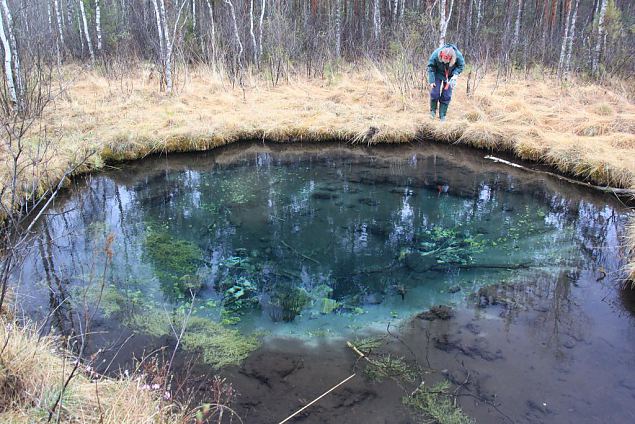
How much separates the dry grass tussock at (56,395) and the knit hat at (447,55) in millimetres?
7148

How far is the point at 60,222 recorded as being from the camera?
5.84 metres

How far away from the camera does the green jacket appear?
26.3 feet

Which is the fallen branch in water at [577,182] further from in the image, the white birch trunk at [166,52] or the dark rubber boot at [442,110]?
the white birch trunk at [166,52]

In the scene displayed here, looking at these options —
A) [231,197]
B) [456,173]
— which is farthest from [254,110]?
[456,173]

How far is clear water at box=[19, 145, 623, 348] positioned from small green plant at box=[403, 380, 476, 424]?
840mm

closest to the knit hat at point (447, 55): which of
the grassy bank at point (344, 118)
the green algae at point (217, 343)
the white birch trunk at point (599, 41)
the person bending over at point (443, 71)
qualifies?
the person bending over at point (443, 71)

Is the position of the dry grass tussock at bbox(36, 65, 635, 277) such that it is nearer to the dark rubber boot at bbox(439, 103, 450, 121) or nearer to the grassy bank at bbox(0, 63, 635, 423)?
the grassy bank at bbox(0, 63, 635, 423)

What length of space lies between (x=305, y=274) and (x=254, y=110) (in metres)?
5.84

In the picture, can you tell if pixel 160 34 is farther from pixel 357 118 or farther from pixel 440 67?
pixel 440 67

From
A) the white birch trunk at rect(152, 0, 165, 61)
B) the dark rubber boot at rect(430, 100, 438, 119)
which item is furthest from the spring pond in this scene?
the white birch trunk at rect(152, 0, 165, 61)

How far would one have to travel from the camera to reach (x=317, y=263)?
16.3 feet

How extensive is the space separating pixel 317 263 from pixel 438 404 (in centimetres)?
217

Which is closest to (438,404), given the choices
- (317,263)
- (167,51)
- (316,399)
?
(316,399)

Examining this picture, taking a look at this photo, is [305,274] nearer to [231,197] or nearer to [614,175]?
[231,197]
